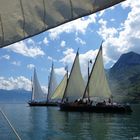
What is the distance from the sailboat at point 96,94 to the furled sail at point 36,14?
84.1m

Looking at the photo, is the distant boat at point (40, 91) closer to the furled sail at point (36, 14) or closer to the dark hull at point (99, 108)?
the dark hull at point (99, 108)

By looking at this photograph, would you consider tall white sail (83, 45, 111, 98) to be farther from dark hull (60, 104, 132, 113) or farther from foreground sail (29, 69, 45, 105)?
foreground sail (29, 69, 45, 105)

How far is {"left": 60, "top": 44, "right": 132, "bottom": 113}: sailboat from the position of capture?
8850 cm

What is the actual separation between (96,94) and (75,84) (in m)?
9.21

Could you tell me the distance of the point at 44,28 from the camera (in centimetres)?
345

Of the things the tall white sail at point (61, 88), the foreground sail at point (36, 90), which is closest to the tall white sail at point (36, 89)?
the foreground sail at point (36, 90)

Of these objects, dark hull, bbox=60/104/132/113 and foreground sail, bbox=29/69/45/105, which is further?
foreground sail, bbox=29/69/45/105

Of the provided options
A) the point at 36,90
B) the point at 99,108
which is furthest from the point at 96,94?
the point at 36,90

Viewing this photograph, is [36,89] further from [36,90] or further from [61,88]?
[61,88]

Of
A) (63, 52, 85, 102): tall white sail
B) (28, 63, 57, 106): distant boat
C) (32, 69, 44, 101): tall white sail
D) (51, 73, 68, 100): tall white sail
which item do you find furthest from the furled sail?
(32, 69, 44, 101): tall white sail

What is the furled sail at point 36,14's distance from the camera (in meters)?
3.10

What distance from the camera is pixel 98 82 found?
8969cm

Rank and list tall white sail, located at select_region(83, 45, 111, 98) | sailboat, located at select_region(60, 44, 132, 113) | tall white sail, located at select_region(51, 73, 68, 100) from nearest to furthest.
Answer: tall white sail, located at select_region(83, 45, 111, 98), sailboat, located at select_region(60, 44, 132, 113), tall white sail, located at select_region(51, 73, 68, 100)

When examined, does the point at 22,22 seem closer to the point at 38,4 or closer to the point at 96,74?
the point at 38,4
